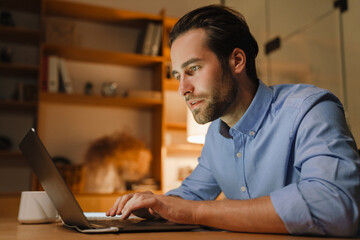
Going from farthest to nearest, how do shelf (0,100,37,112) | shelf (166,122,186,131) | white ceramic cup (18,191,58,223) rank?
shelf (166,122,186,131), shelf (0,100,37,112), white ceramic cup (18,191,58,223)

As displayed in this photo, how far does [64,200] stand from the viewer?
81cm

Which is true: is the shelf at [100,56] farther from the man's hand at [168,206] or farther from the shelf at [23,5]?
the man's hand at [168,206]

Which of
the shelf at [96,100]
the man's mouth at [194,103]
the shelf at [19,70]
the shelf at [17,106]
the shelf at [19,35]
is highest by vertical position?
the shelf at [19,35]

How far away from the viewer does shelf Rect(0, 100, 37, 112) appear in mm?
2965

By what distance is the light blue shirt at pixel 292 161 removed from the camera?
71 centimetres

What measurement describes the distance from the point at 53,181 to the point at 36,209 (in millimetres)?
244

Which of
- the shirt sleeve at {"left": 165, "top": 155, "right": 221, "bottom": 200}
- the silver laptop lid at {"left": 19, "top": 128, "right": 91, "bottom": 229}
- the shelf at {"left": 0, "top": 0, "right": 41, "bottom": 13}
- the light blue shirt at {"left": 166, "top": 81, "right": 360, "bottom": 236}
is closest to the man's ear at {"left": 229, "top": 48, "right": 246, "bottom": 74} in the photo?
the light blue shirt at {"left": 166, "top": 81, "right": 360, "bottom": 236}

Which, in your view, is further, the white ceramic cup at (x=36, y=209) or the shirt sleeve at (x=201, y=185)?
the shirt sleeve at (x=201, y=185)

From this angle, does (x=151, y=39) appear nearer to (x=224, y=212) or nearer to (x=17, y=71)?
(x=17, y=71)

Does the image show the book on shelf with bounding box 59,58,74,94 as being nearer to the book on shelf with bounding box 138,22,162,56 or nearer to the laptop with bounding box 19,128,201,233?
the book on shelf with bounding box 138,22,162,56

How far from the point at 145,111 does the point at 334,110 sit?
9.27ft

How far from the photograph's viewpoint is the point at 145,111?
3633 mm

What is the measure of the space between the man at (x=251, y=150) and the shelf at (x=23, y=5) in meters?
2.46

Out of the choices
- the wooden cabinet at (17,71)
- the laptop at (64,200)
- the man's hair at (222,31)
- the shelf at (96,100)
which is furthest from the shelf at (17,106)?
the laptop at (64,200)
